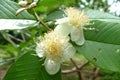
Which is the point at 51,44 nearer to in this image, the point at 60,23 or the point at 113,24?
the point at 60,23

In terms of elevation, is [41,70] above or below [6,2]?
below

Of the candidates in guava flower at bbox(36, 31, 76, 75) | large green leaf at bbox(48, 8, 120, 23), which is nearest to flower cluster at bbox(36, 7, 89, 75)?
guava flower at bbox(36, 31, 76, 75)

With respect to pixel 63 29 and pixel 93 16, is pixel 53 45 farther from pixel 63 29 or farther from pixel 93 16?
pixel 93 16

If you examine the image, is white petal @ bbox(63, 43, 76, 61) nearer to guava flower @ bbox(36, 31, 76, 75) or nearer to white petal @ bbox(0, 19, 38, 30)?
guava flower @ bbox(36, 31, 76, 75)

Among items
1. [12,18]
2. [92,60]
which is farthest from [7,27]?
[92,60]

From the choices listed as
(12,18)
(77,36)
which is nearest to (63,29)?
(77,36)

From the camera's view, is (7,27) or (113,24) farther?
(113,24)
